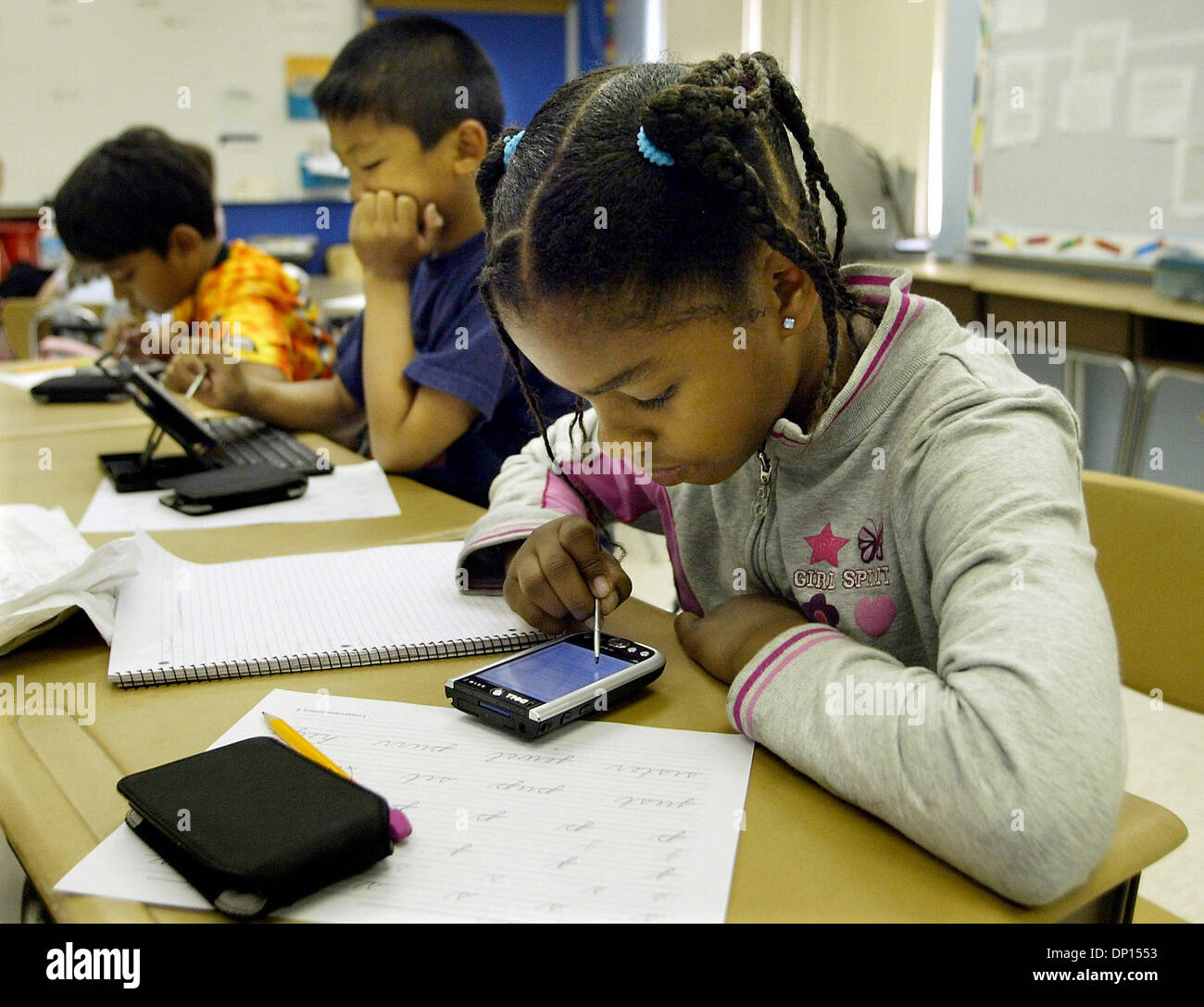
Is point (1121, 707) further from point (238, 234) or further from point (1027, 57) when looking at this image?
point (238, 234)

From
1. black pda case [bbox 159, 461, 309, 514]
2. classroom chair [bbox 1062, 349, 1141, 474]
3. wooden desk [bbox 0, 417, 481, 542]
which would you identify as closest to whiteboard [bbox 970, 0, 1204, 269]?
classroom chair [bbox 1062, 349, 1141, 474]

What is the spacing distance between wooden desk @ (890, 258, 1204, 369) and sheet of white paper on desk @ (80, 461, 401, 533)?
1437 millimetres

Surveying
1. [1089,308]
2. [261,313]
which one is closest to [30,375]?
[261,313]

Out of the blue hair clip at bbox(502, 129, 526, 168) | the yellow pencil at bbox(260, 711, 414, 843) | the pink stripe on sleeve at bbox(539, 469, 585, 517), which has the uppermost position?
the blue hair clip at bbox(502, 129, 526, 168)

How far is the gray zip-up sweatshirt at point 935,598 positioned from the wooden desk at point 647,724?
0.06ft

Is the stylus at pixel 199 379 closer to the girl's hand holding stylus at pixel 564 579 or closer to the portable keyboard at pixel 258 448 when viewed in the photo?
the portable keyboard at pixel 258 448

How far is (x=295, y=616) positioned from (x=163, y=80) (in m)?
5.01

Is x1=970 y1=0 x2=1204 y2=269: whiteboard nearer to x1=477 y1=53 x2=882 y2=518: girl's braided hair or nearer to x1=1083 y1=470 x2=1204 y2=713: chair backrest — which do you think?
x1=1083 y1=470 x2=1204 y2=713: chair backrest

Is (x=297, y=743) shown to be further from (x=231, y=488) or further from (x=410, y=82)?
(x=410, y=82)

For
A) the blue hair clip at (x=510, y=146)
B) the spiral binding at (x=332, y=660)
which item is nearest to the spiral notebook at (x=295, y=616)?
the spiral binding at (x=332, y=660)

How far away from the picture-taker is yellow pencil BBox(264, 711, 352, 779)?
614 millimetres

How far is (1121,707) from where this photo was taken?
56 cm

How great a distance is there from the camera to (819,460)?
793mm

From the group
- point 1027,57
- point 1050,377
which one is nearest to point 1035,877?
point 1050,377
